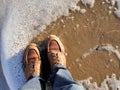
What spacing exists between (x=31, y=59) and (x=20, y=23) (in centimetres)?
20

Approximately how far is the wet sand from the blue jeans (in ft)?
0.39

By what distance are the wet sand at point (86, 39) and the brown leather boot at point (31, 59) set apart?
0.20 feet

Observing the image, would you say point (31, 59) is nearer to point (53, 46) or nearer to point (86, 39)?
point (53, 46)

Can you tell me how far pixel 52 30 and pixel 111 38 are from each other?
0.32 m

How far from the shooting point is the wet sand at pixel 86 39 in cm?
159

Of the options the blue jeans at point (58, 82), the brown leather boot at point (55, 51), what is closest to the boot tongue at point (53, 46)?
the brown leather boot at point (55, 51)

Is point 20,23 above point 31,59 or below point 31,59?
above

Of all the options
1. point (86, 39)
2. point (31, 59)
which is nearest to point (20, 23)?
point (31, 59)

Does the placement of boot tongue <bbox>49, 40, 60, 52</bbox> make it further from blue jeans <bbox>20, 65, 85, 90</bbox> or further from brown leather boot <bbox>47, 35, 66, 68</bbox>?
blue jeans <bbox>20, 65, 85, 90</bbox>

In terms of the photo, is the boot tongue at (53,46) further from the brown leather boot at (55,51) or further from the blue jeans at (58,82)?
the blue jeans at (58,82)

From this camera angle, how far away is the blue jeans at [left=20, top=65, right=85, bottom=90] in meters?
1.39

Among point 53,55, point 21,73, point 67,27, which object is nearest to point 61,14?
point 67,27

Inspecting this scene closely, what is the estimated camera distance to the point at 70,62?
5.23ft

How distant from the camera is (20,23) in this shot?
1600 mm
